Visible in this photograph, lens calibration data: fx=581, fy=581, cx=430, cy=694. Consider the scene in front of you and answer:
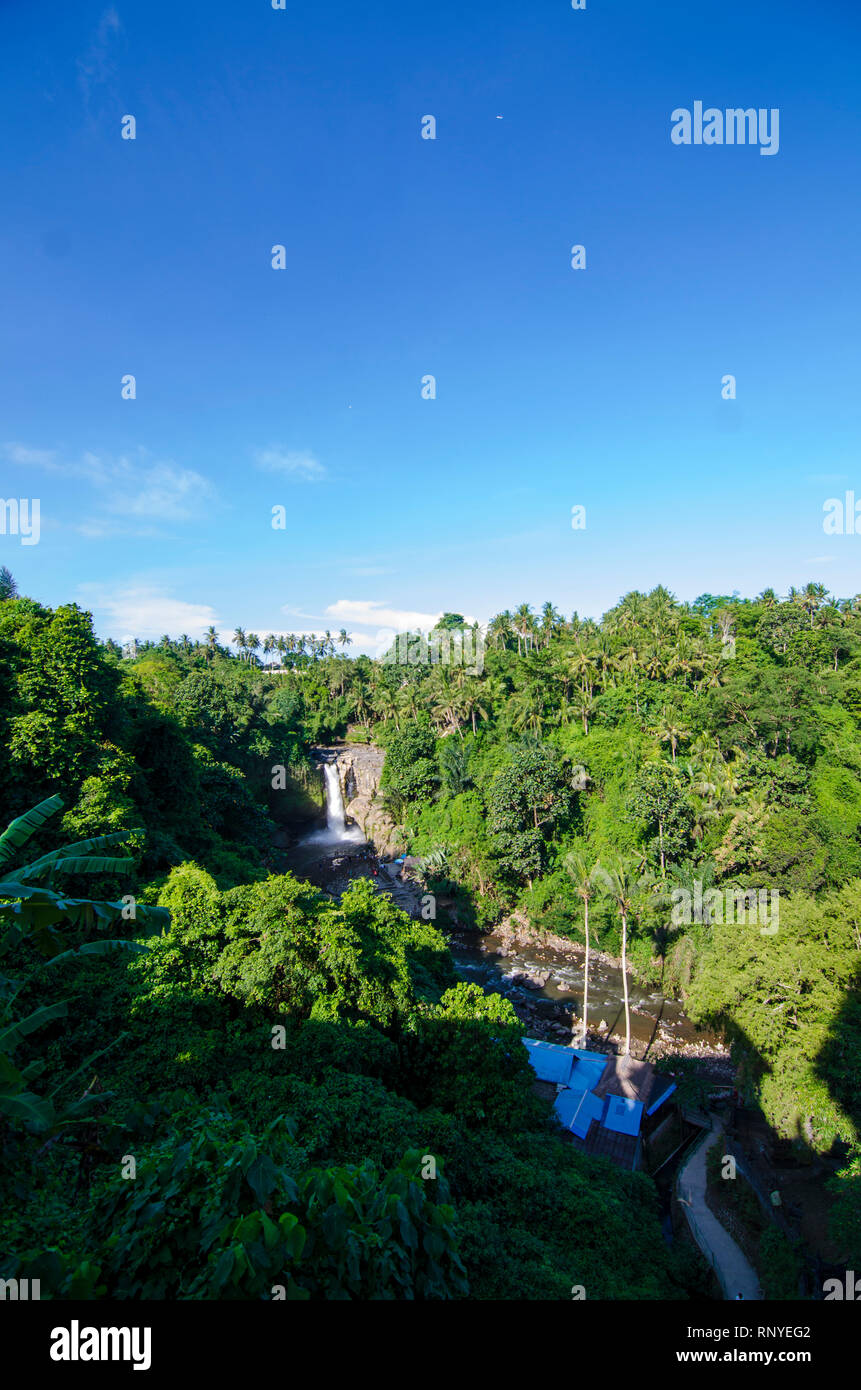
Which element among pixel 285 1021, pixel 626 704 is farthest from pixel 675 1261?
pixel 626 704

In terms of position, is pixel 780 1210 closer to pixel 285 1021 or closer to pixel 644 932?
pixel 285 1021

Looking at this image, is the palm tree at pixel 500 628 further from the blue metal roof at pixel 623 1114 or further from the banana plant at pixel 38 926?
the banana plant at pixel 38 926

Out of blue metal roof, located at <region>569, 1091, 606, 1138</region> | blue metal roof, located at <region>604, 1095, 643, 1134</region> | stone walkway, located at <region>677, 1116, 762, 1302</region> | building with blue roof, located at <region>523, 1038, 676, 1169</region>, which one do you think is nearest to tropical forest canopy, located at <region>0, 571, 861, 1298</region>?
stone walkway, located at <region>677, 1116, 762, 1302</region>

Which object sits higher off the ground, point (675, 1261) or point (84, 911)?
point (84, 911)

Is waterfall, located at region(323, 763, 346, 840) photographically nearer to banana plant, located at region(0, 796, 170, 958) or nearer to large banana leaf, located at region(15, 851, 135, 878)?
banana plant, located at region(0, 796, 170, 958)

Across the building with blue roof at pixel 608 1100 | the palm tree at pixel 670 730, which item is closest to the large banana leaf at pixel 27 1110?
the building with blue roof at pixel 608 1100
